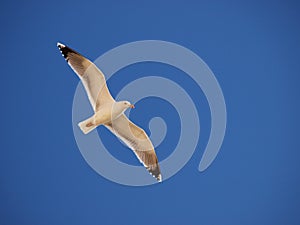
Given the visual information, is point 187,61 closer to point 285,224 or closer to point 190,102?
point 190,102

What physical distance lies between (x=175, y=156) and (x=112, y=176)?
3.82 ft

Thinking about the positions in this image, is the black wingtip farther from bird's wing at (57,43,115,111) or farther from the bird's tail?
the bird's tail

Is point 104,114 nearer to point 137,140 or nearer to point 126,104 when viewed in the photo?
point 126,104

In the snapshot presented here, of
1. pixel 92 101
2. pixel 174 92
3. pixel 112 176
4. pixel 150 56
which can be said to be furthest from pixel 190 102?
pixel 92 101

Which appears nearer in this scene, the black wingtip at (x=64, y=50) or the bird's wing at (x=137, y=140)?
the black wingtip at (x=64, y=50)

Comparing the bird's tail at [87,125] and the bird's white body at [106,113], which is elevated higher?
the bird's white body at [106,113]

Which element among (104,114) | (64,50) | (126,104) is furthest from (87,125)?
(64,50)

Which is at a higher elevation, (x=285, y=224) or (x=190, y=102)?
(x=190, y=102)

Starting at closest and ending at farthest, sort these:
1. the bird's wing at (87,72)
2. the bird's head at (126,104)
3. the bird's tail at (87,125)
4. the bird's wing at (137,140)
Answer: the bird's wing at (87,72) < the bird's tail at (87,125) < the bird's head at (126,104) < the bird's wing at (137,140)

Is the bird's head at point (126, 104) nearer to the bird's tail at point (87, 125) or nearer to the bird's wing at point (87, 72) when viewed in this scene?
the bird's wing at point (87, 72)

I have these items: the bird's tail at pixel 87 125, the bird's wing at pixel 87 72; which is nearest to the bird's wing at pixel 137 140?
the bird's tail at pixel 87 125

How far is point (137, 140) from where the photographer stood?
9.12 metres

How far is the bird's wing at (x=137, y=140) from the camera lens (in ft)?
29.6

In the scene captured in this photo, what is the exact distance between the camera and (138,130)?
29.4 feet
